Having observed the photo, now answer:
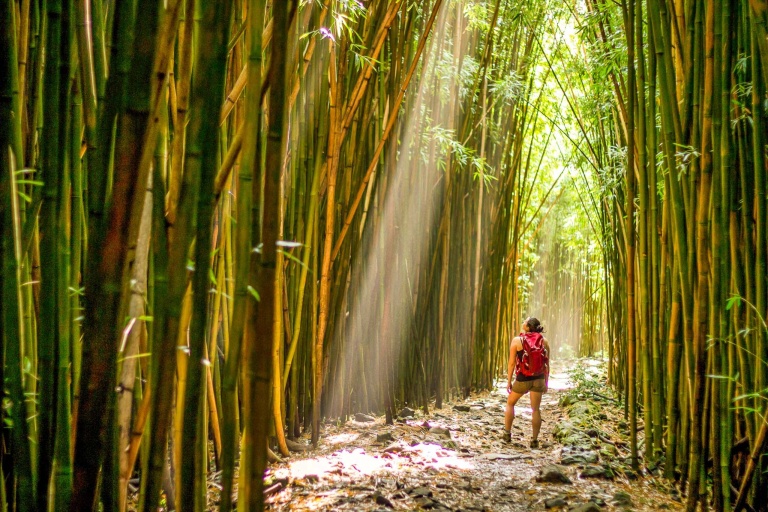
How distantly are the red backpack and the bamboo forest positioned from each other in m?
0.02

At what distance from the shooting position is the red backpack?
3123 mm

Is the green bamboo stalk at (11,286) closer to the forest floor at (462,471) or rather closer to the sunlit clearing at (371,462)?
the forest floor at (462,471)

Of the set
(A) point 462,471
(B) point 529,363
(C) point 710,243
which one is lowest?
(A) point 462,471

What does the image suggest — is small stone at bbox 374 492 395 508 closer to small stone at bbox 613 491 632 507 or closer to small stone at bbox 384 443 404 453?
small stone at bbox 384 443 404 453

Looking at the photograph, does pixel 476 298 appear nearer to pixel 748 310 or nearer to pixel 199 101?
pixel 748 310

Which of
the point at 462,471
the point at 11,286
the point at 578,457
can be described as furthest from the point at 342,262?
the point at 11,286

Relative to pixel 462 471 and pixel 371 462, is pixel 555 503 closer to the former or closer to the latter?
pixel 462 471

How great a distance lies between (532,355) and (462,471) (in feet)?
3.40

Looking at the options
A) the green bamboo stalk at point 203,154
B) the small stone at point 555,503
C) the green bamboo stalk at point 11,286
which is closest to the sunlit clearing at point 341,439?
the small stone at point 555,503

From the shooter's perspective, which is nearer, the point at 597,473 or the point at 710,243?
the point at 710,243

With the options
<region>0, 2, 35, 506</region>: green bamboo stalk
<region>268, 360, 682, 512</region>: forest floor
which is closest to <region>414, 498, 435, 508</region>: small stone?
<region>268, 360, 682, 512</region>: forest floor

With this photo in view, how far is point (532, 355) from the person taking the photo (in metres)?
3.13

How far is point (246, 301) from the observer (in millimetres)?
740

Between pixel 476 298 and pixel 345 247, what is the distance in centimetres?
198
